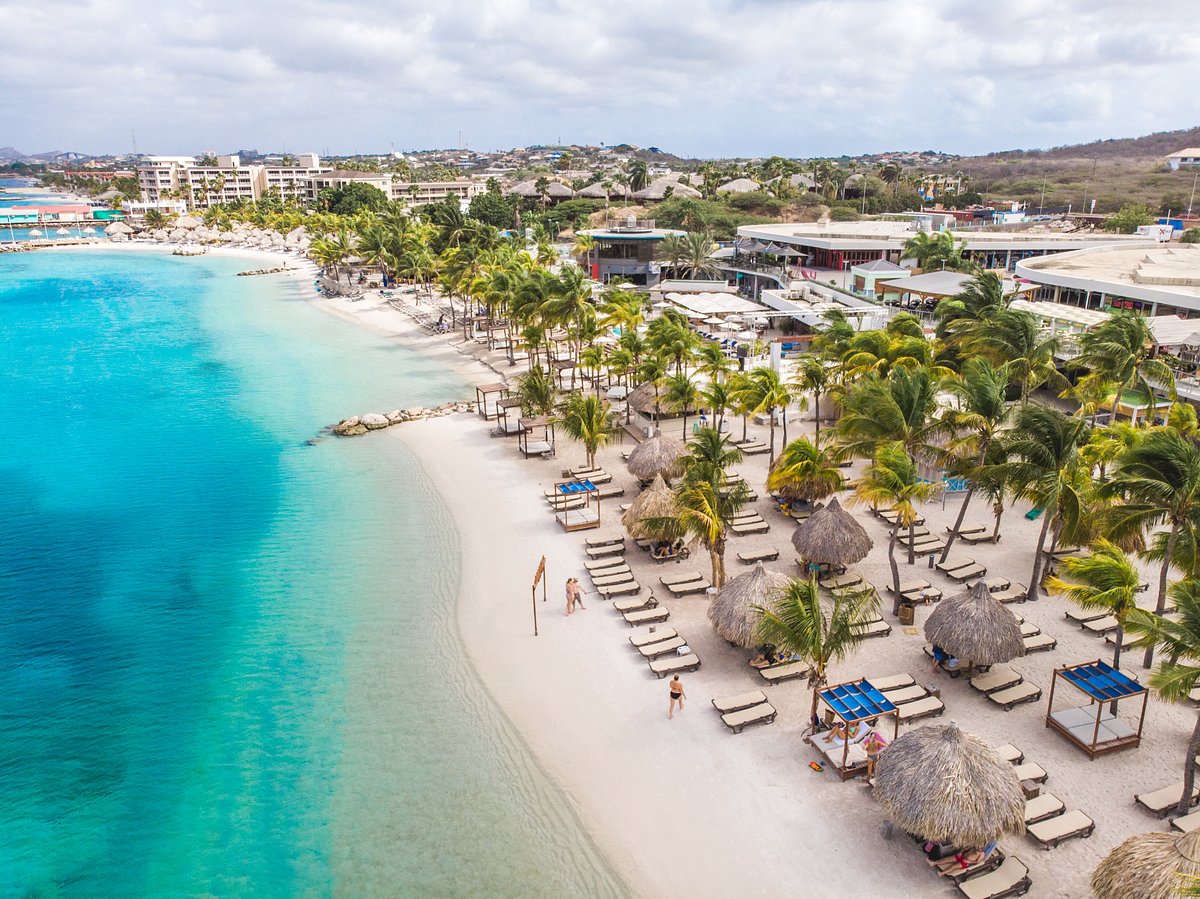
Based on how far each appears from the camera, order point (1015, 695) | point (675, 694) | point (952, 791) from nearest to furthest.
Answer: point (952, 791), point (675, 694), point (1015, 695)

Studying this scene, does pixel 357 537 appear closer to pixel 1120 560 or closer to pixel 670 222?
pixel 1120 560

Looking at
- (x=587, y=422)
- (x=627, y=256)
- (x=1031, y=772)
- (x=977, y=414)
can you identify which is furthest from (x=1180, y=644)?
(x=627, y=256)

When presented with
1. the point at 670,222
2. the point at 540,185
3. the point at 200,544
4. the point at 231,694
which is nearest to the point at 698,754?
the point at 231,694

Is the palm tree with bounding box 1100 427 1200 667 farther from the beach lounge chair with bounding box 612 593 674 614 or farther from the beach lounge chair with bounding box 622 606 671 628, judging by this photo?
the beach lounge chair with bounding box 612 593 674 614

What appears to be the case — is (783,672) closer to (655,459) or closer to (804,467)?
(804,467)

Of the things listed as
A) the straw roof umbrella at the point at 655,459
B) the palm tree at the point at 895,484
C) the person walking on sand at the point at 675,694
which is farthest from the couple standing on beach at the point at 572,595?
the palm tree at the point at 895,484

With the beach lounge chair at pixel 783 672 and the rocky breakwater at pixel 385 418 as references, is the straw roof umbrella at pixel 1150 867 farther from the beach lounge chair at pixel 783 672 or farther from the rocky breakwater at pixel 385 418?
the rocky breakwater at pixel 385 418
